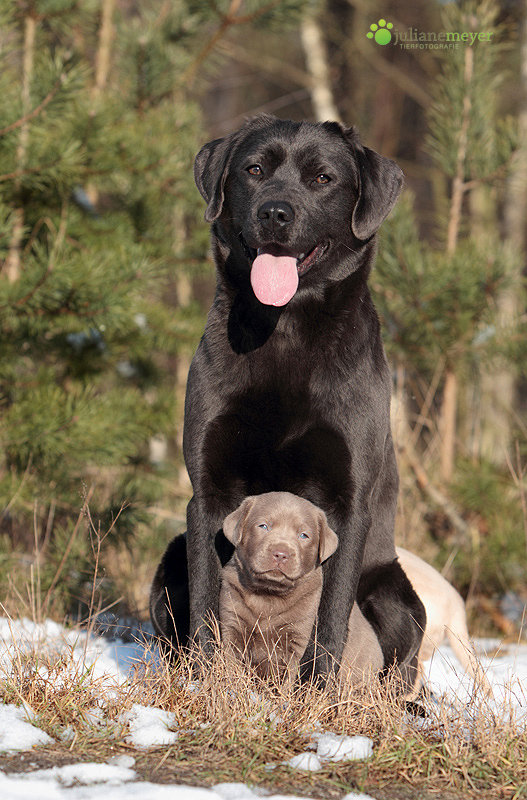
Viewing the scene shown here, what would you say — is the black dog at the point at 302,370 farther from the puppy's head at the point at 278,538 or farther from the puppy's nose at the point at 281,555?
the puppy's nose at the point at 281,555

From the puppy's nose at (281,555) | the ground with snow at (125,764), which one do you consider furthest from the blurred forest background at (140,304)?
the ground with snow at (125,764)

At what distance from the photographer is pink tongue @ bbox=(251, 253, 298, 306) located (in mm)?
2850

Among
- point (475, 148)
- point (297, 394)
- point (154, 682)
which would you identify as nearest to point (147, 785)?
point (154, 682)

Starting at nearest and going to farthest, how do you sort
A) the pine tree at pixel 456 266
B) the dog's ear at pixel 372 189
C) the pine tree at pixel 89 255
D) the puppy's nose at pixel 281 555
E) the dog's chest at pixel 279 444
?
the puppy's nose at pixel 281 555 → the dog's chest at pixel 279 444 → the dog's ear at pixel 372 189 → the pine tree at pixel 89 255 → the pine tree at pixel 456 266

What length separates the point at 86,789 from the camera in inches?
75.0

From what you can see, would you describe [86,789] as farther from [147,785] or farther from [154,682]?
[154,682]

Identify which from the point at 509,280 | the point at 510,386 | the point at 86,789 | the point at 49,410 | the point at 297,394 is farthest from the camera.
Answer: the point at 510,386

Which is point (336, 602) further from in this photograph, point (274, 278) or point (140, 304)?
point (140, 304)

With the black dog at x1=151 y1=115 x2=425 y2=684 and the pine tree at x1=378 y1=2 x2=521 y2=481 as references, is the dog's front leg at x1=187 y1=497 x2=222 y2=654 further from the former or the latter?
the pine tree at x1=378 y1=2 x2=521 y2=481

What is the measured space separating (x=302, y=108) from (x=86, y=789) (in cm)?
1560

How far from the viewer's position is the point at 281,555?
9.02 feet

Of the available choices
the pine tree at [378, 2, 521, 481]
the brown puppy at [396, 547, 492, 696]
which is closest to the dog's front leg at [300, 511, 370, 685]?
the brown puppy at [396, 547, 492, 696]

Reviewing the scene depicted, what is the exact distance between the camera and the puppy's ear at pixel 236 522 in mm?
2850

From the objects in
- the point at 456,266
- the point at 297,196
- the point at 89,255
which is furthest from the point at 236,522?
the point at 456,266
